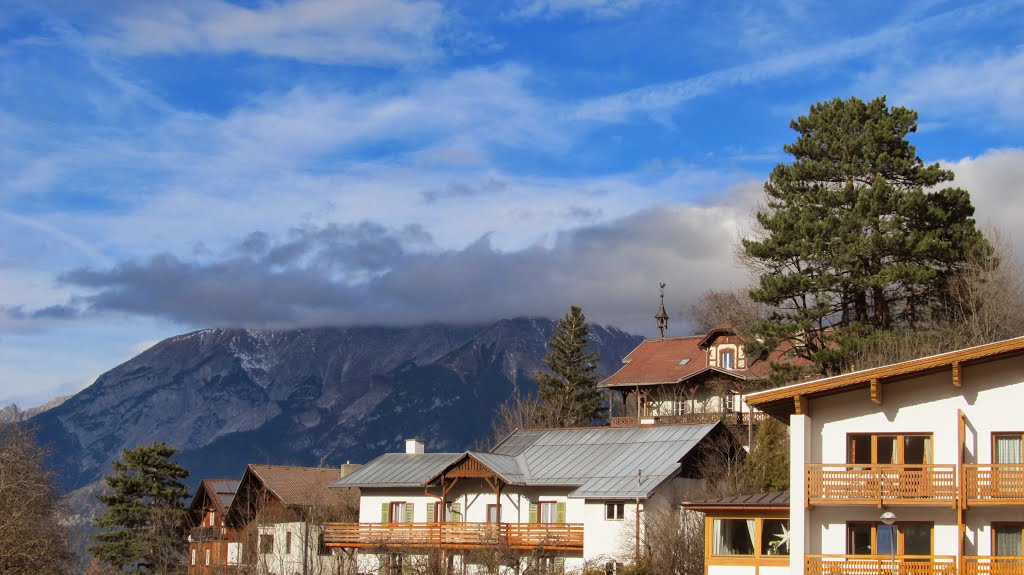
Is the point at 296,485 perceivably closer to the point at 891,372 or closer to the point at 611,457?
the point at 611,457

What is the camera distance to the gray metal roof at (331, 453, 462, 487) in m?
66.9

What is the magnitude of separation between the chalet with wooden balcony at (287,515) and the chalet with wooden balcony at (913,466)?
29.6 metres

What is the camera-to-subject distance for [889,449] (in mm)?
42438

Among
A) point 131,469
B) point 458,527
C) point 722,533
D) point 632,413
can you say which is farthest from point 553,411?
point 722,533

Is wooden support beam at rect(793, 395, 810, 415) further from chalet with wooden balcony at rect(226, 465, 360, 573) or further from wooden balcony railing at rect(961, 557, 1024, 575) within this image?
chalet with wooden balcony at rect(226, 465, 360, 573)

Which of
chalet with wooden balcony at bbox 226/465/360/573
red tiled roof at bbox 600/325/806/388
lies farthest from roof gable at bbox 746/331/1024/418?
red tiled roof at bbox 600/325/806/388

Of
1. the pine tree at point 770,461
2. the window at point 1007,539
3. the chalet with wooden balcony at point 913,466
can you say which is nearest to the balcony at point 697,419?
the pine tree at point 770,461

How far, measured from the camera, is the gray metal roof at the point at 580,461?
59.5 meters

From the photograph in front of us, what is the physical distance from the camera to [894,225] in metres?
58.2

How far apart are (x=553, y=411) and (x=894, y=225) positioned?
153ft

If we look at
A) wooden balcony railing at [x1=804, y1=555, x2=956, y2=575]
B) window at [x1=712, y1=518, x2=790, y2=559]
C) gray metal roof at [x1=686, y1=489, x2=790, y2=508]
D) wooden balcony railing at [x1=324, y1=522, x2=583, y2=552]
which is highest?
gray metal roof at [x1=686, y1=489, x2=790, y2=508]

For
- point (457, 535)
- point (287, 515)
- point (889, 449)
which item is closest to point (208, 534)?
point (287, 515)

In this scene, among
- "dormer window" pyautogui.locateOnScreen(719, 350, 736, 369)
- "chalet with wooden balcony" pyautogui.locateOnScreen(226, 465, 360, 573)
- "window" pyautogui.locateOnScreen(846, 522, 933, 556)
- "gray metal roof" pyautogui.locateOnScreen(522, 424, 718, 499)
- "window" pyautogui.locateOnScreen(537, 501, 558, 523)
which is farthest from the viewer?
"dormer window" pyautogui.locateOnScreen(719, 350, 736, 369)

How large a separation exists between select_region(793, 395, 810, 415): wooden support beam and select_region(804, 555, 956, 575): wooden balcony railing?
14.8 ft
